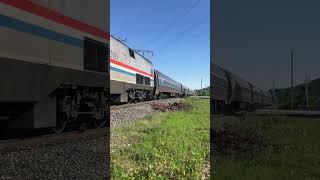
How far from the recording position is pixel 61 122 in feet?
35.7

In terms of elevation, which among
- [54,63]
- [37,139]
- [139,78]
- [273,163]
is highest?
[139,78]

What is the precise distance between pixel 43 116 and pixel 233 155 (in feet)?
12.0

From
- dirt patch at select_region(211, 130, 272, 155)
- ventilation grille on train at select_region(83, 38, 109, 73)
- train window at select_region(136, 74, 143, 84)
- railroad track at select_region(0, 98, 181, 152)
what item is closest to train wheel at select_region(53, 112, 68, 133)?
railroad track at select_region(0, 98, 181, 152)

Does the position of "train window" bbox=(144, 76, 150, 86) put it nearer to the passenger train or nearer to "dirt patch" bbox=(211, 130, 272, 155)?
the passenger train

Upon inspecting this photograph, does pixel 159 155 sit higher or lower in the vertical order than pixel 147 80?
lower

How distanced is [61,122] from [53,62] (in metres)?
1.82

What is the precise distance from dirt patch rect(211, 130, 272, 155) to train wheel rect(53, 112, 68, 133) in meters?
3.36

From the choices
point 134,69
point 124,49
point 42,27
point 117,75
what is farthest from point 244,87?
point 42,27

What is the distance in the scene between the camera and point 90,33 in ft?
38.0

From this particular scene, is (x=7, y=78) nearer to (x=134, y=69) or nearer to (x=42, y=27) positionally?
(x=42, y=27)

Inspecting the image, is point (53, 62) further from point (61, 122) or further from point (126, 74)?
point (126, 74)

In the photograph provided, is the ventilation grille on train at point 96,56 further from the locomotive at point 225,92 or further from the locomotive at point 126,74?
the locomotive at point 225,92

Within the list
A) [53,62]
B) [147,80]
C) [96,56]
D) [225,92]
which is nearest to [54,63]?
[53,62]

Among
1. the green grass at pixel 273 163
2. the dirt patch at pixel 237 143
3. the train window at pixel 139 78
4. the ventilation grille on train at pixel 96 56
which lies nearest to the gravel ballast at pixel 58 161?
the green grass at pixel 273 163
